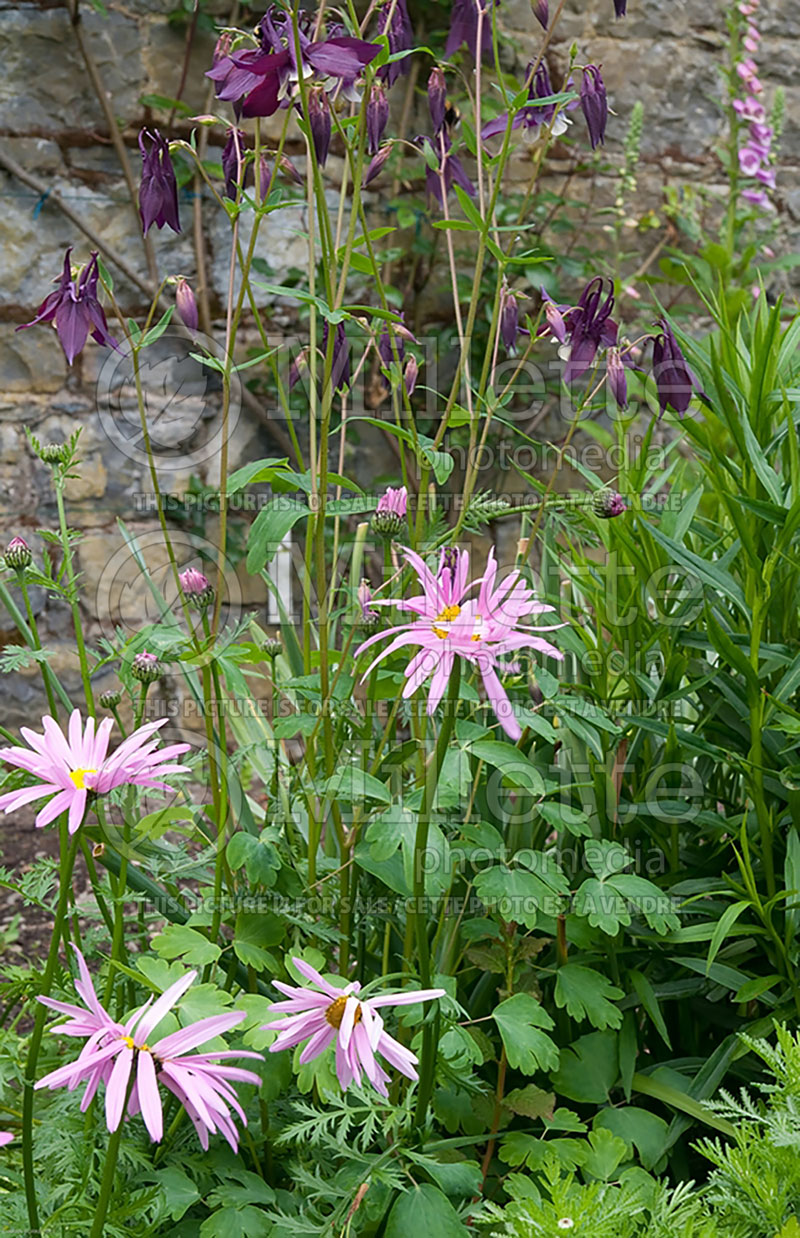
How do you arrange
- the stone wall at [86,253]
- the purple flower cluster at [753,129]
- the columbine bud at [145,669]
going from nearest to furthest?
the columbine bud at [145,669] → the stone wall at [86,253] → the purple flower cluster at [753,129]

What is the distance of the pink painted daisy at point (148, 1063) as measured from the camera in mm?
613

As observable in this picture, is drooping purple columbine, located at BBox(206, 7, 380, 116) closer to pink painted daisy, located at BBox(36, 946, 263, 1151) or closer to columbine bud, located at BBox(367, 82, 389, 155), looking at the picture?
columbine bud, located at BBox(367, 82, 389, 155)

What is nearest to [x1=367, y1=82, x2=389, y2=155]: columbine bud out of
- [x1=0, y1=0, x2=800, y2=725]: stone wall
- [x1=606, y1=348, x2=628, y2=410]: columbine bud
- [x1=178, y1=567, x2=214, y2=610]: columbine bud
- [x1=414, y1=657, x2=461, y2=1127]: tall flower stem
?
[x1=606, y1=348, x2=628, y2=410]: columbine bud

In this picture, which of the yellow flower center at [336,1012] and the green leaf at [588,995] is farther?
the green leaf at [588,995]

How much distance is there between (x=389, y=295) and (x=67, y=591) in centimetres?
212

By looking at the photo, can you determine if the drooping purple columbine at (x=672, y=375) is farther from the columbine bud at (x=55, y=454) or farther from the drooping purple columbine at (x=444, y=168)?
the columbine bud at (x=55, y=454)

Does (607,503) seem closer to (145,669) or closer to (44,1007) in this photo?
(145,669)

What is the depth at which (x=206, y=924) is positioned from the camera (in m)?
0.97

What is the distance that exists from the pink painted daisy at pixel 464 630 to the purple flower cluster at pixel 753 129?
2.64 meters

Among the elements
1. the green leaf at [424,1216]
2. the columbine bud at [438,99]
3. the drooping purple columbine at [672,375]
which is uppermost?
the columbine bud at [438,99]

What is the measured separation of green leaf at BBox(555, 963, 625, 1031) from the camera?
98 cm

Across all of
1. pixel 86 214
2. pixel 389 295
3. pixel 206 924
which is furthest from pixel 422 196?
pixel 206 924

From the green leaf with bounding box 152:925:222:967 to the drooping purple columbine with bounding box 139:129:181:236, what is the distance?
2.00 ft

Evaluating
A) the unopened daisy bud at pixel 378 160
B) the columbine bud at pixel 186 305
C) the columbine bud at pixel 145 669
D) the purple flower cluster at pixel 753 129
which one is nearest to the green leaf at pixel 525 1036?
the columbine bud at pixel 145 669
